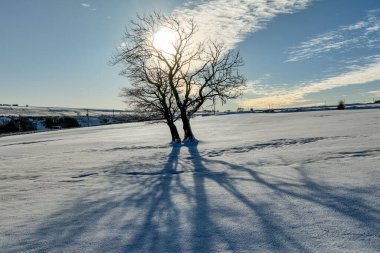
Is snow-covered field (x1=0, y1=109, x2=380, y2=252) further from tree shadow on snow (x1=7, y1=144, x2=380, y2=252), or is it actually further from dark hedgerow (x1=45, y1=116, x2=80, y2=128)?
dark hedgerow (x1=45, y1=116, x2=80, y2=128)

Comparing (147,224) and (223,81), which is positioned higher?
(223,81)

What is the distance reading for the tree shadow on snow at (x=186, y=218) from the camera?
3.81 m

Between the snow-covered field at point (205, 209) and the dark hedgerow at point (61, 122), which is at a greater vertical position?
the dark hedgerow at point (61, 122)

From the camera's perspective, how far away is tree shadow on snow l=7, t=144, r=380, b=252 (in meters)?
3.81

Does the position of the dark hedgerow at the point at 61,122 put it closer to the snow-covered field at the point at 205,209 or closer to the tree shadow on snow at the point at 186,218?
the snow-covered field at the point at 205,209

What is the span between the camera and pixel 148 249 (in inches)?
146

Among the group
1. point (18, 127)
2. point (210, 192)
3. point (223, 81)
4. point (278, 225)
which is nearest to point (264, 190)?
point (210, 192)

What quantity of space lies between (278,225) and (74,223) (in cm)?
294

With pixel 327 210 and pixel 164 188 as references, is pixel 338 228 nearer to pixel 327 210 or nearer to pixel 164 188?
pixel 327 210

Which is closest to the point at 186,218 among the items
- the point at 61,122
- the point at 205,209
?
the point at 205,209

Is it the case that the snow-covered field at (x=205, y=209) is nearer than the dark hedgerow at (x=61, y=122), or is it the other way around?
the snow-covered field at (x=205, y=209)

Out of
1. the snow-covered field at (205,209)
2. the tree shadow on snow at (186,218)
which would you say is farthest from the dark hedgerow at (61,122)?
the tree shadow on snow at (186,218)

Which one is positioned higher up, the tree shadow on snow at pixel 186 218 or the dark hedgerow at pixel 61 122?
the dark hedgerow at pixel 61 122

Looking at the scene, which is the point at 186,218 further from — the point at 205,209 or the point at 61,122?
the point at 61,122
